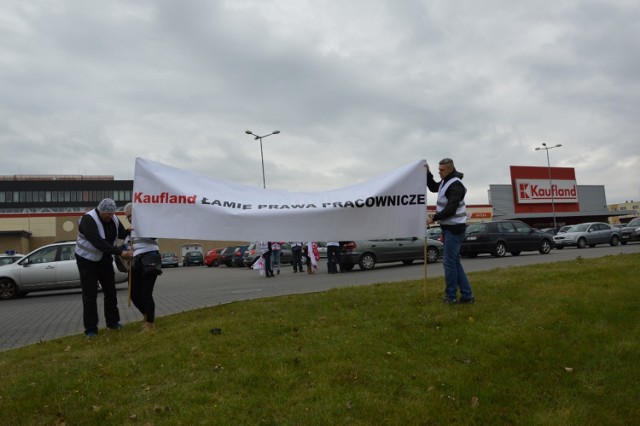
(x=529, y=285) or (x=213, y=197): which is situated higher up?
(x=213, y=197)

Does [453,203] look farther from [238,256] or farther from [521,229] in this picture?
[238,256]

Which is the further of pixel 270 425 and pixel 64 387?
pixel 64 387

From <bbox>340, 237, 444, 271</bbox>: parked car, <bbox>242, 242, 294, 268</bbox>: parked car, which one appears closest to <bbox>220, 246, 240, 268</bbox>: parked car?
<bbox>242, 242, 294, 268</bbox>: parked car

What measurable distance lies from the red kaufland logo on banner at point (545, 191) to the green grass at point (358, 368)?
199ft

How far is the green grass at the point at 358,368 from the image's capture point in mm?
4016

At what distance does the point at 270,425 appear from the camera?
3.78 m

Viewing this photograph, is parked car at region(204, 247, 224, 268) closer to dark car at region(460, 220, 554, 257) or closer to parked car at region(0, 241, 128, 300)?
dark car at region(460, 220, 554, 257)

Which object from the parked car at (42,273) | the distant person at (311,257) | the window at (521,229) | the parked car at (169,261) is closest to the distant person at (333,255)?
the distant person at (311,257)

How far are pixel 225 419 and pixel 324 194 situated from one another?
4.43 meters

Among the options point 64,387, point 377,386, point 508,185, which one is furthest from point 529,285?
point 508,185

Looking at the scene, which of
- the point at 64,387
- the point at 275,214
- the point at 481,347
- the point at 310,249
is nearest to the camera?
the point at 64,387

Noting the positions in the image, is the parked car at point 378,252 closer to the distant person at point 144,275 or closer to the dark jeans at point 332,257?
the dark jeans at point 332,257

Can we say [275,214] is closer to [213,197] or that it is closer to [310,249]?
[213,197]

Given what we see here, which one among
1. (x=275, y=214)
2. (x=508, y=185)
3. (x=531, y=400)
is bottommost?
(x=531, y=400)
